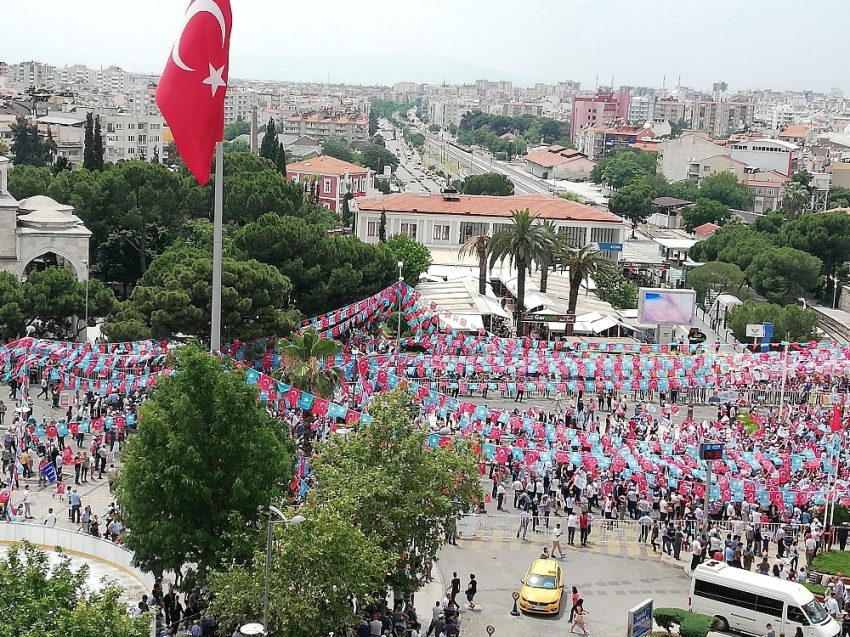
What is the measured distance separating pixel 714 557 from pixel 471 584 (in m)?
6.02

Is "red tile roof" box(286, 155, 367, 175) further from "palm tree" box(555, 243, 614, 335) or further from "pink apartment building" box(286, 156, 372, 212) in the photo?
"palm tree" box(555, 243, 614, 335)

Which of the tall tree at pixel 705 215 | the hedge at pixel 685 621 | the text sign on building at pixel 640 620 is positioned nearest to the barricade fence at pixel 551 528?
the hedge at pixel 685 621

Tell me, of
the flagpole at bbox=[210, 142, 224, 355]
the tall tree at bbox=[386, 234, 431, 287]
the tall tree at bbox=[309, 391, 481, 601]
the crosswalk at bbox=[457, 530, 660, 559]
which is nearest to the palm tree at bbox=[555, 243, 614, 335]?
the tall tree at bbox=[386, 234, 431, 287]

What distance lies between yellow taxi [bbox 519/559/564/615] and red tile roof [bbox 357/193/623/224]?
5053 cm

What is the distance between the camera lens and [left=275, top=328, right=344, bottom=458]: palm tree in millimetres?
34688

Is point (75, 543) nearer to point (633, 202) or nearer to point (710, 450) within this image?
point (710, 450)

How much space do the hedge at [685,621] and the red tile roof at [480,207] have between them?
2049 inches

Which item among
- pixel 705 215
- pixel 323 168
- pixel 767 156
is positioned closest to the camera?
pixel 705 215

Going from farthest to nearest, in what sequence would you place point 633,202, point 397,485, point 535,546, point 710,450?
point 633,202, point 535,546, point 710,450, point 397,485

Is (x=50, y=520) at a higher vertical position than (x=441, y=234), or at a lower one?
lower

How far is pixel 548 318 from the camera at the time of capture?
5266cm

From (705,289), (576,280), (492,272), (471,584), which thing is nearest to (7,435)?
(471,584)

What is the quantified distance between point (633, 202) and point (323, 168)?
28.1 metres

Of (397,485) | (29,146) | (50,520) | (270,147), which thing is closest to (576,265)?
(50,520)
